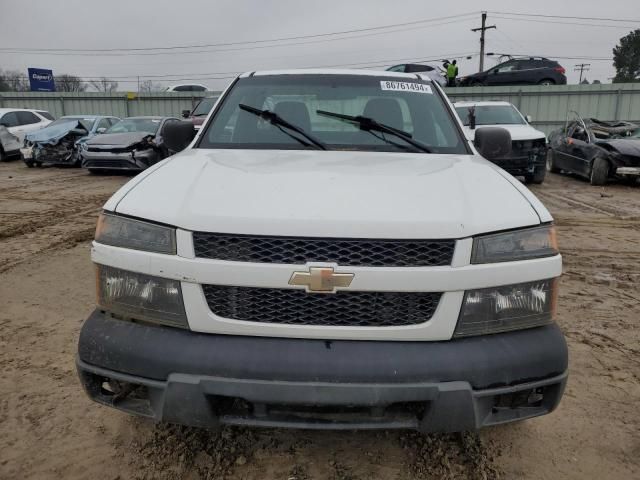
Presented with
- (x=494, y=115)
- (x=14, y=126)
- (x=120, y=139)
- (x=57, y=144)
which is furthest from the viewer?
(x=14, y=126)

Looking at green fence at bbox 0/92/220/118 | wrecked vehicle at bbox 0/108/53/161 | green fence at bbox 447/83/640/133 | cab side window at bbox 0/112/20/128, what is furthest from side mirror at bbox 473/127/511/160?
green fence at bbox 0/92/220/118

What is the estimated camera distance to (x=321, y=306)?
1818 millimetres

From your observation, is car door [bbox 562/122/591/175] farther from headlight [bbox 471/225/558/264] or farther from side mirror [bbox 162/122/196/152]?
headlight [bbox 471/225/558/264]

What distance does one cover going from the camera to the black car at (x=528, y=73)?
20.0 metres

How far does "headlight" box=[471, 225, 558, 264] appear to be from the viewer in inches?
72.7

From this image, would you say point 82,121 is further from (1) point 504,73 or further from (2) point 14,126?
(1) point 504,73

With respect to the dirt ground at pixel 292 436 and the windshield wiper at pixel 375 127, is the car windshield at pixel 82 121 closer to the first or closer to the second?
the dirt ground at pixel 292 436

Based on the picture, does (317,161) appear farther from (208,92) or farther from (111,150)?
(208,92)

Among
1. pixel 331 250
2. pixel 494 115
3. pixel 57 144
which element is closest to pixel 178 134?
pixel 331 250

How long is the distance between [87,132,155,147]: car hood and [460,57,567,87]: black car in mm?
14885

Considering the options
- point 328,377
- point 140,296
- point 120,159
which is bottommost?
point 120,159

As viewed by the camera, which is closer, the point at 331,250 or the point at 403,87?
the point at 331,250

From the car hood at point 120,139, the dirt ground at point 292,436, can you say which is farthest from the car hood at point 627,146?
the car hood at point 120,139

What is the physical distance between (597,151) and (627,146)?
1.89ft
